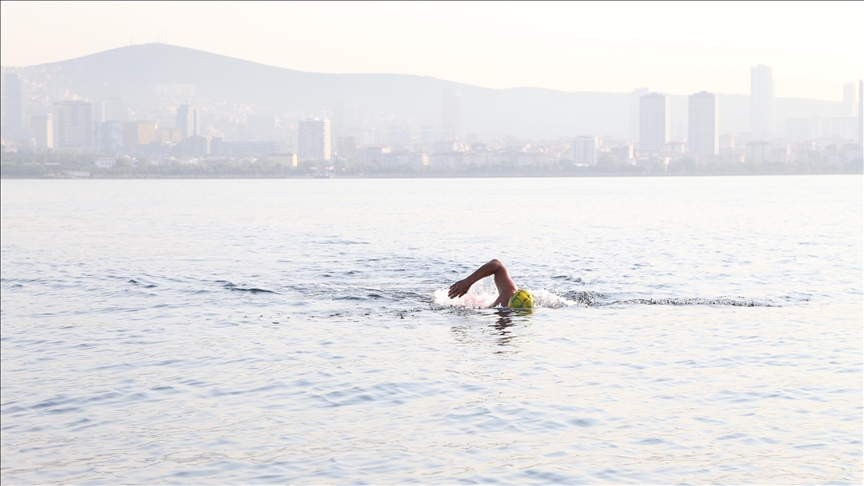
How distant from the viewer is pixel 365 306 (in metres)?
26.1

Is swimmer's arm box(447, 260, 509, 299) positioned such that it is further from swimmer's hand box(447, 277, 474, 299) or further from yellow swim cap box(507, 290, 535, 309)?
yellow swim cap box(507, 290, 535, 309)

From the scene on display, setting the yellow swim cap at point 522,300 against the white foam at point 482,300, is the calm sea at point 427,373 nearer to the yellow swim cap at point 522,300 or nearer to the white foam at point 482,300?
the white foam at point 482,300

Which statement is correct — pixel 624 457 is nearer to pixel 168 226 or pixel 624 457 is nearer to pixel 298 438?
pixel 298 438

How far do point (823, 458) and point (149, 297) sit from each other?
22443 mm

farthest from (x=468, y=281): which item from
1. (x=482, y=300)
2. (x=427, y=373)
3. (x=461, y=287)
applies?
(x=427, y=373)

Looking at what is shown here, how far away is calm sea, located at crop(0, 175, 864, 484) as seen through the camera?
41.1 feet

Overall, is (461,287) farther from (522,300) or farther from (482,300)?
(482,300)

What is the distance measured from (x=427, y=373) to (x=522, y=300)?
8117 millimetres

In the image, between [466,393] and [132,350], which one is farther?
[132,350]

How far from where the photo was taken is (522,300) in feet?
82.5

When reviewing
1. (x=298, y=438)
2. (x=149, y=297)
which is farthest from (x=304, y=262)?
(x=298, y=438)

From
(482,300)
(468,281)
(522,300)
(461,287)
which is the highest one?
(468,281)

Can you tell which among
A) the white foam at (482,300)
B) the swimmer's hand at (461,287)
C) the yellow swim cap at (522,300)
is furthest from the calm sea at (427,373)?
the swimmer's hand at (461,287)

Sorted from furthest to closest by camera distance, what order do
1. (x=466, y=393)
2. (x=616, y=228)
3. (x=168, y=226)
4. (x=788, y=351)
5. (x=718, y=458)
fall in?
(x=168, y=226) < (x=616, y=228) < (x=788, y=351) < (x=466, y=393) < (x=718, y=458)
